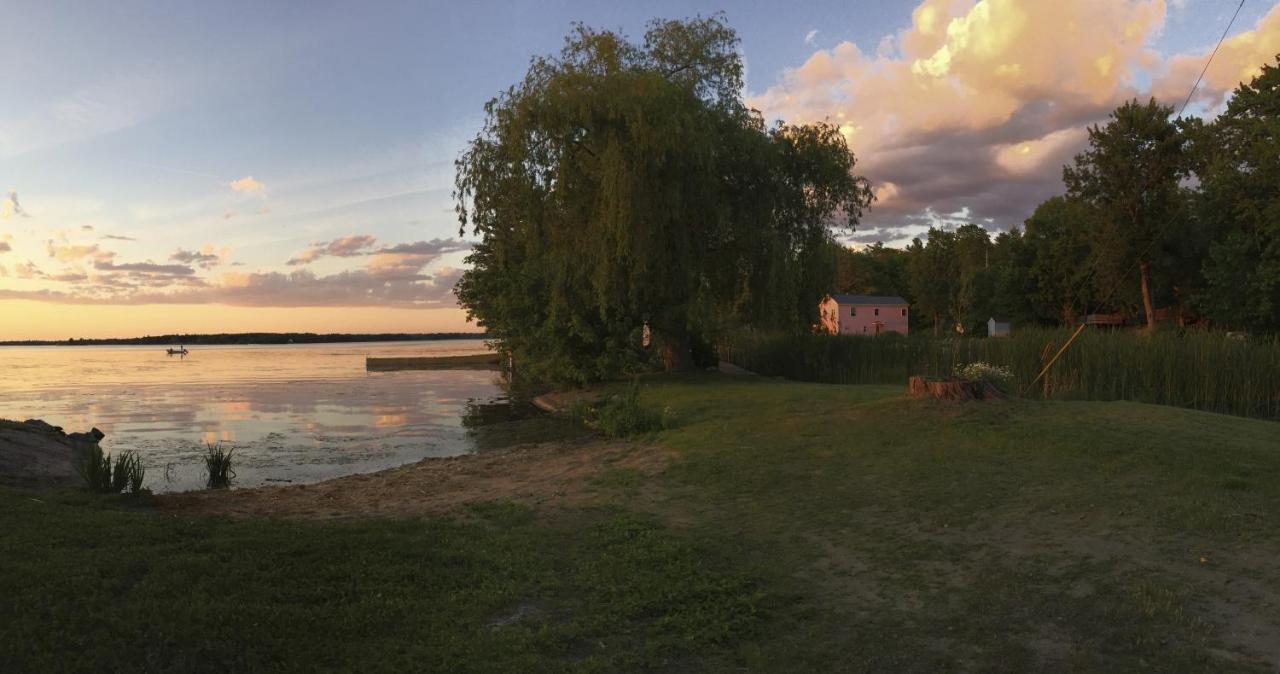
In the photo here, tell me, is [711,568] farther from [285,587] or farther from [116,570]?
[116,570]

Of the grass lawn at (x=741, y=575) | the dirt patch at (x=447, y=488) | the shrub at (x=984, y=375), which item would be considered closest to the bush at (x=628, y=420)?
the dirt patch at (x=447, y=488)

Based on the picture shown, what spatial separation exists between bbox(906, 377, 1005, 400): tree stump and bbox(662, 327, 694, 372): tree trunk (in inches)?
610

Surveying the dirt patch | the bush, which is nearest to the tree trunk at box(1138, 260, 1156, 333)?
the bush

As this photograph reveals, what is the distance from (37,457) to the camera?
11.2 metres

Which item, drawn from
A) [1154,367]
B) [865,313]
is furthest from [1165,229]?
[865,313]

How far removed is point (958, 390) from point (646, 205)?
12.4 metres

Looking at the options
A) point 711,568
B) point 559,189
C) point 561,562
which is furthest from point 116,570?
point 559,189

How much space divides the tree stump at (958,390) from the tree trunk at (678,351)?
50.8 ft

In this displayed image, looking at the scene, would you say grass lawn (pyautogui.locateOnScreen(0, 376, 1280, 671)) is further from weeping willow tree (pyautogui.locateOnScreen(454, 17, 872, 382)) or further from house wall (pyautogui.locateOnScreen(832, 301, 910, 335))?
house wall (pyautogui.locateOnScreen(832, 301, 910, 335))

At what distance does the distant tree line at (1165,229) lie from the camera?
36.4 m

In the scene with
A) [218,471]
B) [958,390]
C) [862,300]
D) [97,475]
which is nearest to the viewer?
[97,475]

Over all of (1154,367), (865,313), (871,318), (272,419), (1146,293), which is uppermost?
(865,313)

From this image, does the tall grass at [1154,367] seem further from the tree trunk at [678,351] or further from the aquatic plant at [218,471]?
the aquatic plant at [218,471]

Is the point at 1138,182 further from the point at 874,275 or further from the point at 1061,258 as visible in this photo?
the point at 874,275
